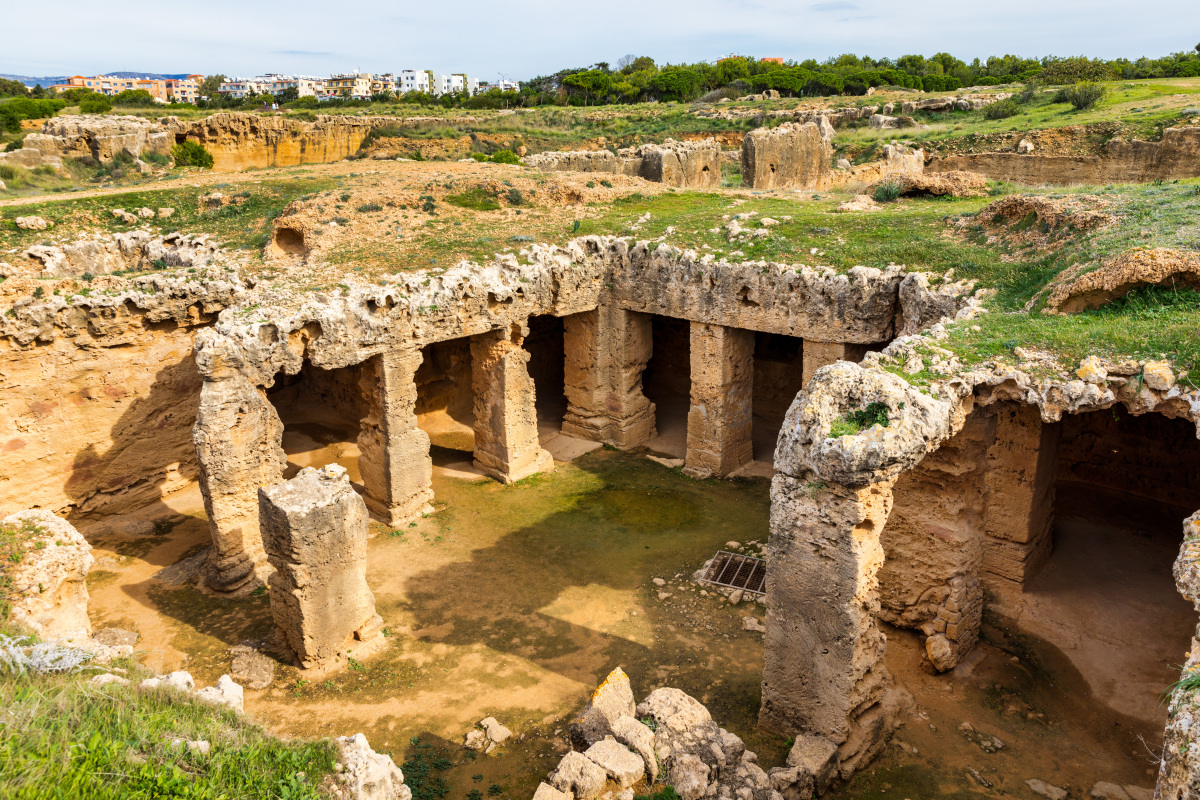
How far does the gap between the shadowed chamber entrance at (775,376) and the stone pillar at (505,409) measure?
531 centimetres

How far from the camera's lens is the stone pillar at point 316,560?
8742mm

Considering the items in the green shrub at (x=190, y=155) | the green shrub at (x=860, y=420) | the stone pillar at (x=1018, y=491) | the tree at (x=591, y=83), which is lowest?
the stone pillar at (x=1018, y=491)

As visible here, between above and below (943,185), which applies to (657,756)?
below

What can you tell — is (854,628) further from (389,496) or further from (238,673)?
(389,496)

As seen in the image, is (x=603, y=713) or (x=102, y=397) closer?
(x=603, y=713)

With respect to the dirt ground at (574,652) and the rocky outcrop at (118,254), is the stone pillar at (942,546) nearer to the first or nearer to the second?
the dirt ground at (574,652)

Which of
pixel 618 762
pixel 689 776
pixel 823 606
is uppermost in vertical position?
pixel 823 606

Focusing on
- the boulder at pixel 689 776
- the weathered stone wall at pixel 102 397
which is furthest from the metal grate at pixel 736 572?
the weathered stone wall at pixel 102 397

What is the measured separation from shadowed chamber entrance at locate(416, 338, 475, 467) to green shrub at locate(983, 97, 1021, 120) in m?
24.4

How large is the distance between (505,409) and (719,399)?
3761 mm

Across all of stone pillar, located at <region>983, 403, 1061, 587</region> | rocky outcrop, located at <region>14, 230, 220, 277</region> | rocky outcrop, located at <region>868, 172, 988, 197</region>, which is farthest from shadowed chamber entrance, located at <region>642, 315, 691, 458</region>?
rocky outcrop, located at <region>14, 230, 220, 277</region>

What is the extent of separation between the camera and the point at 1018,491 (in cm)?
972

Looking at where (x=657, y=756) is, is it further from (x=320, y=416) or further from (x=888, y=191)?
(x=888, y=191)

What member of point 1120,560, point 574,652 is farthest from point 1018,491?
point 574,652
